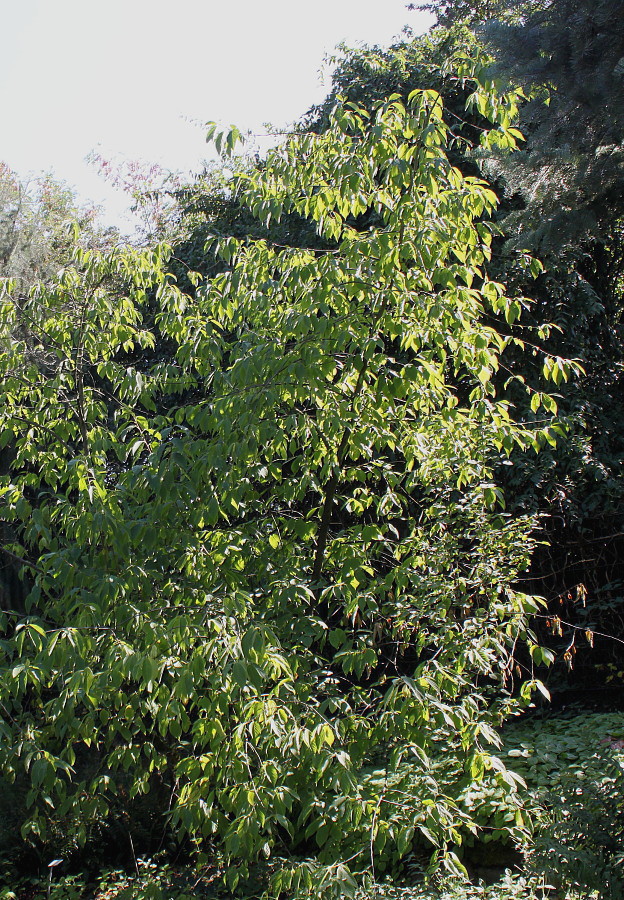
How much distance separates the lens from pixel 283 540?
9.75 feet

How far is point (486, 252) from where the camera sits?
2.75 metres

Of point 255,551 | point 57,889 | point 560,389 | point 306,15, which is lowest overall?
point 57,889

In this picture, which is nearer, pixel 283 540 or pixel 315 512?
pixel 283 540

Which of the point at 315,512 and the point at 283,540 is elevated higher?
the point at 315,512

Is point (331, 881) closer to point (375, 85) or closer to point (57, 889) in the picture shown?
point (57, 889)

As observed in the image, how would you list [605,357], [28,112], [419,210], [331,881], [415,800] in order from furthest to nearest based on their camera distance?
1. [605,357]
2. [28,112]
3. [419,210]
4. [415,800]
5. [331,881]

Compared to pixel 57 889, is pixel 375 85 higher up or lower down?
higher up

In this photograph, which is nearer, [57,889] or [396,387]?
[396,387]

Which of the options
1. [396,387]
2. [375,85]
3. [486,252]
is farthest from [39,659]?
[375,85]

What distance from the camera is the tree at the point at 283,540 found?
85.9 inches

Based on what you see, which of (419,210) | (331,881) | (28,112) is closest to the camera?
(331,881)

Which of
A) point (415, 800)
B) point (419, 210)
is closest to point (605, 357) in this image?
point (419, 210)

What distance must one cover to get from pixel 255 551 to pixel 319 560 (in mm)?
275

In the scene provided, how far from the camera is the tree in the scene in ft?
7.16
